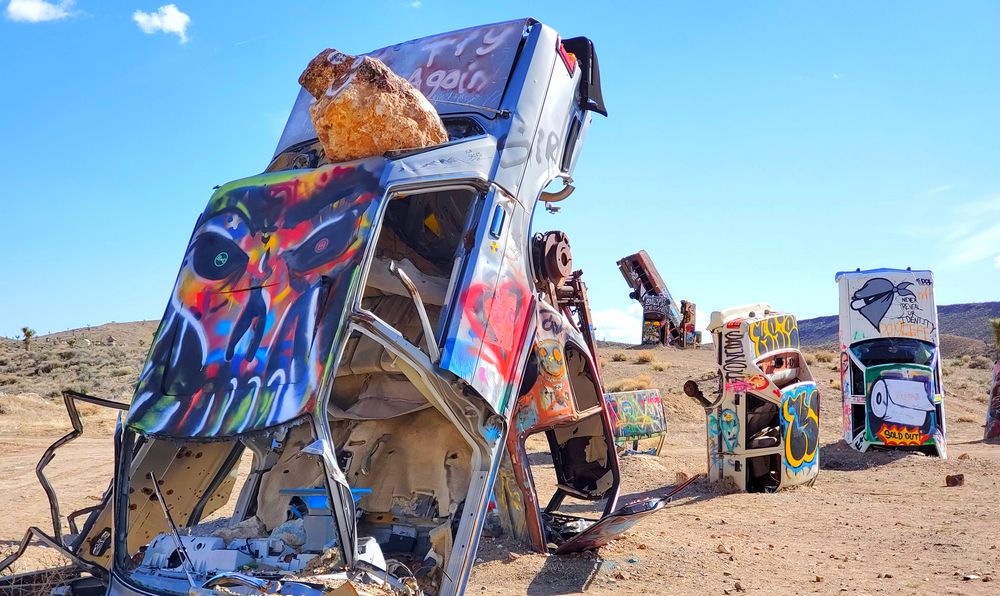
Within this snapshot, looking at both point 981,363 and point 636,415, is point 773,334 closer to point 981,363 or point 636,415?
point 636,415

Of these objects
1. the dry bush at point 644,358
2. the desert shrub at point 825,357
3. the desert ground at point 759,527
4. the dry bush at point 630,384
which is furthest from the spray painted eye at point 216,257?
the desert shrub at point 825,357

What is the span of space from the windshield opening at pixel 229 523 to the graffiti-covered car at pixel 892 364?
1241cm

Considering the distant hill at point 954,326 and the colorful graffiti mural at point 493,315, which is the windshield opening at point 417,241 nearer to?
the colorful graffiti mural at point 493,315

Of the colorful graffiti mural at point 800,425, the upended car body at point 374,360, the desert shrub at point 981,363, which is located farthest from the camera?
the desert shrub at point 981,363

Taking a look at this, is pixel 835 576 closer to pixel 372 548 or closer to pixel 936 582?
pixel 936 582

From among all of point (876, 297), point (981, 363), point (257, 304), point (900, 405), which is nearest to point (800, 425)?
point (900, 405)

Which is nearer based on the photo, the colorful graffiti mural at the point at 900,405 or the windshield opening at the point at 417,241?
the windshield opening at the point at 417,241

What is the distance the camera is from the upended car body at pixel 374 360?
191 inches

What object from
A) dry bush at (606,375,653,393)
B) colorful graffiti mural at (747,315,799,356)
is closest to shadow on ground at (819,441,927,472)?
colorful graffiti mural at (747,315,799,356)

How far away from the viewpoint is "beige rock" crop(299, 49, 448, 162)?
5.76m

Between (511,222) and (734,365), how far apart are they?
23.3ft

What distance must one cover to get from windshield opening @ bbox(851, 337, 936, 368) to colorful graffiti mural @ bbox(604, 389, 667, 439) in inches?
167

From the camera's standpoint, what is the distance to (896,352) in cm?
1594

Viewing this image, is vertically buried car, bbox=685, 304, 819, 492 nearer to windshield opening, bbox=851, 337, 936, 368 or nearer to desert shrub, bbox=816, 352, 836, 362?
windshield opening, bbox=851, 337, 936, 368
